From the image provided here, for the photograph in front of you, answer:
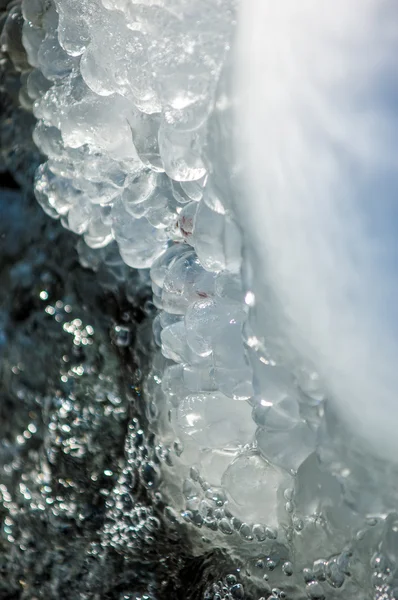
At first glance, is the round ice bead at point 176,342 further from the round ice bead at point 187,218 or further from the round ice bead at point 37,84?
the round ice bead at point 37,84

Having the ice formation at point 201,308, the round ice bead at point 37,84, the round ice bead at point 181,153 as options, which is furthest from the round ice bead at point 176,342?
the round ice bead at point 37,84

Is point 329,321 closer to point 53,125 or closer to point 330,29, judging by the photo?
point 330,29

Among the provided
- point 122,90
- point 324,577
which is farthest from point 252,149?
point 324,577

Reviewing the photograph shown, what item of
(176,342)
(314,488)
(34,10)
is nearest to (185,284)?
(176,342)

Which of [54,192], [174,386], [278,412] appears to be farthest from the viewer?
[54,192]

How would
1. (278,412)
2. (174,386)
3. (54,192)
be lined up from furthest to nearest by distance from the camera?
1. (54,192)
2. (174,386)
3. (278,412)

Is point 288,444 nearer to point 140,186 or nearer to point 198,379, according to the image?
point 198,379

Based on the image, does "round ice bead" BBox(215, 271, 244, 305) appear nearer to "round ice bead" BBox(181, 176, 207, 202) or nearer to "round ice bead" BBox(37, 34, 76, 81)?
"round ice bead" BBox(181, 176, 207, 202)

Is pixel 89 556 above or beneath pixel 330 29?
beneath
